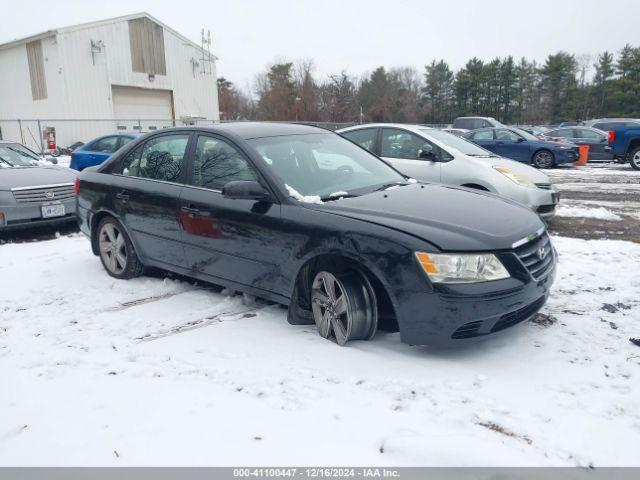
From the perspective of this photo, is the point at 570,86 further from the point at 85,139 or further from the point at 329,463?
the point at 329,463

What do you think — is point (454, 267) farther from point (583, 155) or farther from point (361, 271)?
point (583, 155)

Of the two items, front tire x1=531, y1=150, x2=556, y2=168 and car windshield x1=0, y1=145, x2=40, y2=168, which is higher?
car windshield x1=0, y1=145, x2=40, y2=168

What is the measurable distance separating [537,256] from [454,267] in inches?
29.7

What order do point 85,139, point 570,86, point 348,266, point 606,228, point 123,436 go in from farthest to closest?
point 570,86, point 85,139, point 606,228, point 348,266, point 123,436

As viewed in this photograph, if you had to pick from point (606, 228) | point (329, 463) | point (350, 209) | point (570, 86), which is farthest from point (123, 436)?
point (570, 86)

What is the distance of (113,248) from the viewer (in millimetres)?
5457

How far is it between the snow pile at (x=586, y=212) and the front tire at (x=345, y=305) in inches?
A: 248

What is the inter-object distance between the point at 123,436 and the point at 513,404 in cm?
209

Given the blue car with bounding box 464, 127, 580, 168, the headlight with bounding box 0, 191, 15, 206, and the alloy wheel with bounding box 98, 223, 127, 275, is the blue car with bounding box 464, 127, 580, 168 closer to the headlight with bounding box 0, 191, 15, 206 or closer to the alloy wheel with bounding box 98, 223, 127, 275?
the headlight with bounding box 0, 191, 15, 206

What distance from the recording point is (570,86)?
193 feet

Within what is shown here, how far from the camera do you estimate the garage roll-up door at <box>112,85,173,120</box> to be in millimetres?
30203

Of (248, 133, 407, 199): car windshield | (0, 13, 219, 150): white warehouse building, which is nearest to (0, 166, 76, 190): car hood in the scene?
(248, 133, 407, 199): car windshield

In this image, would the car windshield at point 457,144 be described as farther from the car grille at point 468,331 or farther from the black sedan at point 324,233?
the car grille at point 468,331

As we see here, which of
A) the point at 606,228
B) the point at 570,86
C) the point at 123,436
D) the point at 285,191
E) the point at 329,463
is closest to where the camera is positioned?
the point at 329,463
